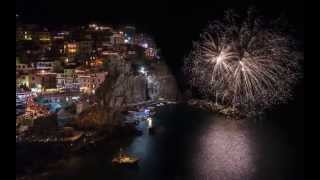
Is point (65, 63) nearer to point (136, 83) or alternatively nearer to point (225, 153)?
point (136, 83)

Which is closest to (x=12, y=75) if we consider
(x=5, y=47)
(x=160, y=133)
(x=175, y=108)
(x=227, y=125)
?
(x=5, y=47)

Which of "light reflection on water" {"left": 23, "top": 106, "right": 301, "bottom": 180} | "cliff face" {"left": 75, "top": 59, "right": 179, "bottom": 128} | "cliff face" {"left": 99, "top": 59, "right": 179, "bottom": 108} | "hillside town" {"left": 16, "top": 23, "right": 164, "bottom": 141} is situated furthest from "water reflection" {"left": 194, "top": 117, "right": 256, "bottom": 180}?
"hillside town" {"left": 16, "top": 23, "right": 164, "bottom": 141}

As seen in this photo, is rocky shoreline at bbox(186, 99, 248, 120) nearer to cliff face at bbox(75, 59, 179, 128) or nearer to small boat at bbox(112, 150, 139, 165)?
cliff face at bbox(75, 59, 179, 128)

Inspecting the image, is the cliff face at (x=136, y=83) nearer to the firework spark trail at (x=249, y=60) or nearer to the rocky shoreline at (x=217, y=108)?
the rocky shoreline at (x=217, y=108)

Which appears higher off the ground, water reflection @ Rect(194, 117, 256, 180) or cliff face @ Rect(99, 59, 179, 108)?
cliff face @ Rect(99, 59, 179, 108)

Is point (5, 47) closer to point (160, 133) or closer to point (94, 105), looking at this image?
point (160, 133)

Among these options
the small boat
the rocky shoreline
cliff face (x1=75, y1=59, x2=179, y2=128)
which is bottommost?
the small boat

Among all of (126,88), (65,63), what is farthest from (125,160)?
(65,63)

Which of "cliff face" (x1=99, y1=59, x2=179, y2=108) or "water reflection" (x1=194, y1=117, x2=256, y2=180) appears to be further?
"cliff face" (x1=99, y1=59, x2=179, y2=108)
